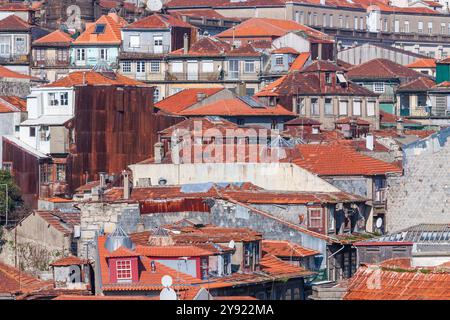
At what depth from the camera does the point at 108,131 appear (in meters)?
75.6

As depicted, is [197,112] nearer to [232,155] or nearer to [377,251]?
[232,155]

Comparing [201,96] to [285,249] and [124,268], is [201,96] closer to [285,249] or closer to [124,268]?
[285,249]

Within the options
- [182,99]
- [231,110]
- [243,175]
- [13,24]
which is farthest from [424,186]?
[13,24]

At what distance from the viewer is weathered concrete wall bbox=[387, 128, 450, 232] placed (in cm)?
5712

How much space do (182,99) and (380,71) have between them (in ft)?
65.8

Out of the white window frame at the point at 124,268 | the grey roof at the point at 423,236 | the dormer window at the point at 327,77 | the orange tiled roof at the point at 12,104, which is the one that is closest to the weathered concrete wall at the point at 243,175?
the grey roof at the point at 423,236

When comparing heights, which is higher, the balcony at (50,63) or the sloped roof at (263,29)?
the sloped roof at (263,29)

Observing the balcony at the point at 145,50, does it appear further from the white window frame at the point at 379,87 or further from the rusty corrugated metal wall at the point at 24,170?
the rusty corrugated metal wall at the point at 24,170

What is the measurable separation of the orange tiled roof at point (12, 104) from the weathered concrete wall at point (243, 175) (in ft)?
51.0

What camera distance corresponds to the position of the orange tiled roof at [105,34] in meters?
100

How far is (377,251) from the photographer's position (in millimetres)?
47156

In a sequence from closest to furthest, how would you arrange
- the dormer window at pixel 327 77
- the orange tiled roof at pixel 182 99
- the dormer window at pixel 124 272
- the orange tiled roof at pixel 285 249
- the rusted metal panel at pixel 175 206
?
the dormer window at pixel 124 272 → the orange tiled roof at pixel 285 249 → the rusted metal panel at pixel 175 206 → the orange tiled roof at pixel 182 99 → the dormer window at pixel 327 77

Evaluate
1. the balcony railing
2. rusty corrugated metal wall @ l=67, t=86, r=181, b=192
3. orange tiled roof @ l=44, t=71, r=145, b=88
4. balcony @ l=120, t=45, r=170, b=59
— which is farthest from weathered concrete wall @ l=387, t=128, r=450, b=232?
the balcony railing

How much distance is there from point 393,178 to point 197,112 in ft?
80.8
